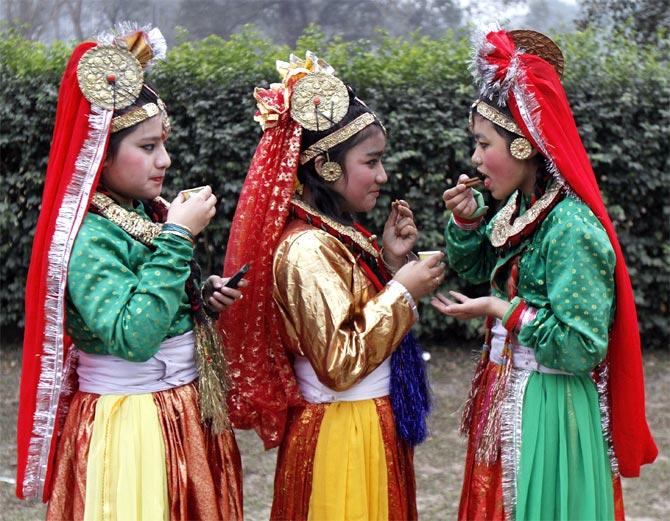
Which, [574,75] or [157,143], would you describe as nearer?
[157,143]

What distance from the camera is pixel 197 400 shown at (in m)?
2.55

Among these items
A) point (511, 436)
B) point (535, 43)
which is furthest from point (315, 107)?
point (511, 436)

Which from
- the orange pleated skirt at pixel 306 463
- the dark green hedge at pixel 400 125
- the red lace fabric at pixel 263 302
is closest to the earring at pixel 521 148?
the red lace fabric at pixel 263 302

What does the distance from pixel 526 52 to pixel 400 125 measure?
3.77 metres

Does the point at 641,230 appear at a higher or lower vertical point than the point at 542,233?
higher

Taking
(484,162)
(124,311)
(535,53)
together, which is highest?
(535,53)

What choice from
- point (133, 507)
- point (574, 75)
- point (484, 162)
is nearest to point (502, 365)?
point (484, 162)

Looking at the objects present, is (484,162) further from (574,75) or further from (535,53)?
(574,75)

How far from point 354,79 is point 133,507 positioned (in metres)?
4.79

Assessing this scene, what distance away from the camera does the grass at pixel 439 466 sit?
4184 millimetres

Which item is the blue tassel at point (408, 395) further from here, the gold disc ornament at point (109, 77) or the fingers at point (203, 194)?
the gold disc ornament at point (109, 77)

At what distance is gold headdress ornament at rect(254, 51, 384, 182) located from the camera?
2.63 m

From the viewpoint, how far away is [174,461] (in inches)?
96.3

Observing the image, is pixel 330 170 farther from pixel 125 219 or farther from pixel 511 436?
pixel 511 436
